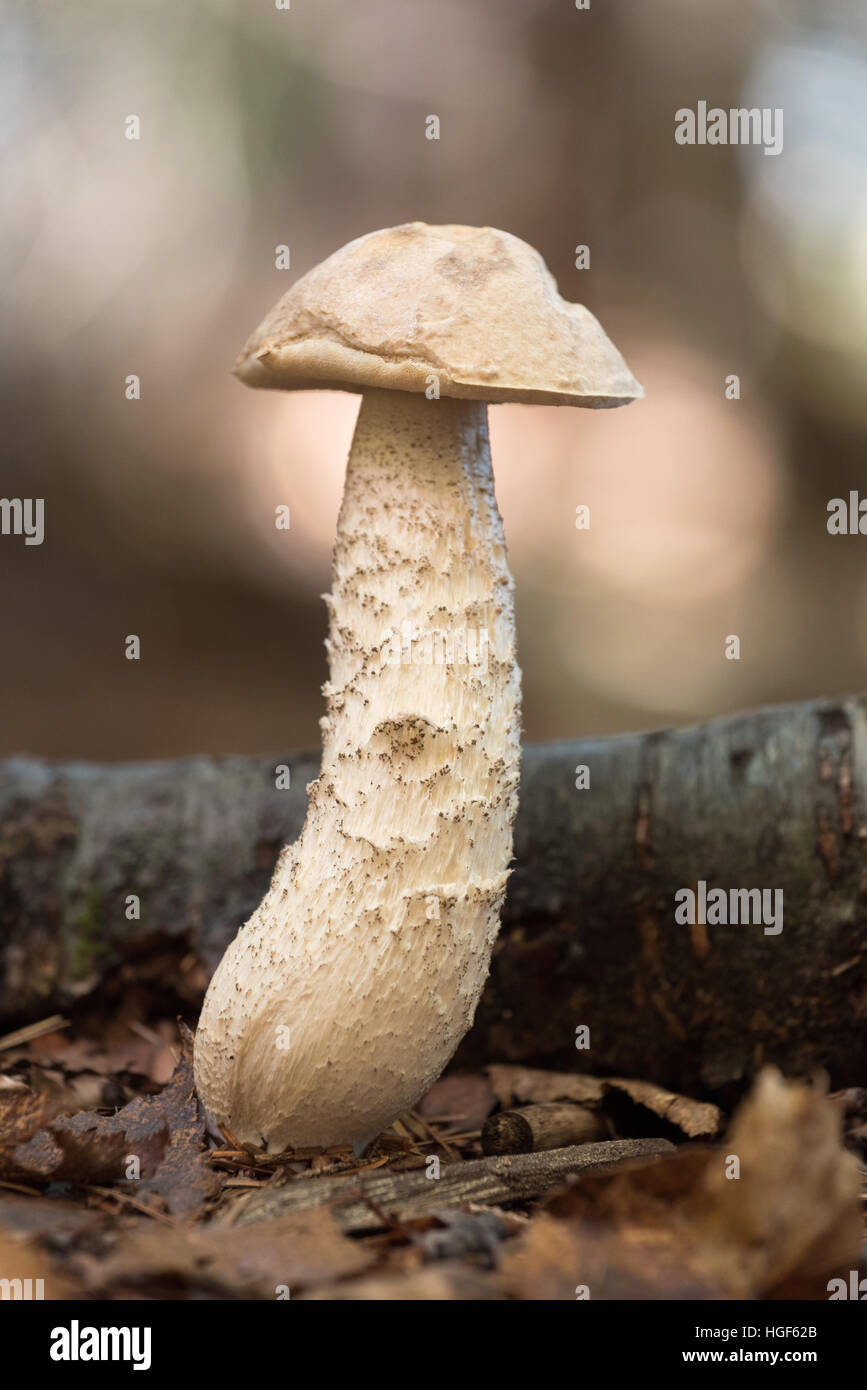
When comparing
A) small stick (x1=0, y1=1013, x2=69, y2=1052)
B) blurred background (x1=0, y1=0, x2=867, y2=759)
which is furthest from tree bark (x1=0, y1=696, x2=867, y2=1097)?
blurred background (x1=0, y1=0, x2=867, y2=759)

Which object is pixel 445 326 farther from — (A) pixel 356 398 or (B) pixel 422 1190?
(A) pixel 356 398

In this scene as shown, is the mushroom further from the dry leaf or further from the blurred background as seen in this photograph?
the blurred background

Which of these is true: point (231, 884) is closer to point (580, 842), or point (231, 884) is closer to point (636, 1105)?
point (580, 842)

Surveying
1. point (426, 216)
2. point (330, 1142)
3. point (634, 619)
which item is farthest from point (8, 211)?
point (330, 1142)

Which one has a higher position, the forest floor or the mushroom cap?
the mushroom cap

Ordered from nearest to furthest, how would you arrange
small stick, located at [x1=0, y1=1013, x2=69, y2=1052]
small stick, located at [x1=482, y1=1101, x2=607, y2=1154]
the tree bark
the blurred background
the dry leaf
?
1. the dry leaf
2. small stick, located at [x1=482, y1=1101, x2=607, y2=1154]
3. the tree bark
4. small stick, located at [x1=0, y1=1013, x2=69, y2=1052]
5. the blurred background

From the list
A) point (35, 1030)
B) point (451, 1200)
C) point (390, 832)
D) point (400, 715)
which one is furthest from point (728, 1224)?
point (35, 1030)
